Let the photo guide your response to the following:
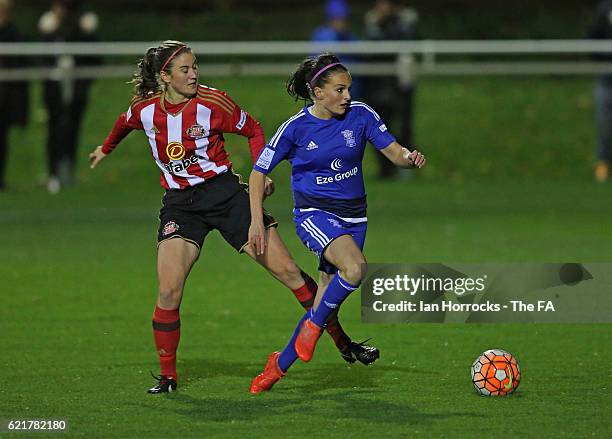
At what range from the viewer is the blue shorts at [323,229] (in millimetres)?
8195

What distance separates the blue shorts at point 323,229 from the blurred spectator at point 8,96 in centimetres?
1184

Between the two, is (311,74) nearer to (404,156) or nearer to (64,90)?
(404,156)

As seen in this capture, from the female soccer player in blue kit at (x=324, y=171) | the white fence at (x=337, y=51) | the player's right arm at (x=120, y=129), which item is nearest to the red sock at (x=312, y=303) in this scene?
the female soccer player in blue kit at (x=324, y=171)

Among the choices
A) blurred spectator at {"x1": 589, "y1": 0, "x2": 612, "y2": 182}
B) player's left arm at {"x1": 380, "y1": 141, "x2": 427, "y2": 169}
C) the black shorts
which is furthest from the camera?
blurred spectator at {"x1": 589, "y1": 0, "x2": 612, "y2": 182}

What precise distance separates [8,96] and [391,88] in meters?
5.18

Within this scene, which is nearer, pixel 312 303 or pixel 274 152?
pixel 274 152

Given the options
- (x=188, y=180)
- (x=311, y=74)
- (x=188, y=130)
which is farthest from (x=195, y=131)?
(x=311, y=74)

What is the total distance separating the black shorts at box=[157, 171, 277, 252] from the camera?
27.7 feet

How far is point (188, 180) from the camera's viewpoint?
849cm

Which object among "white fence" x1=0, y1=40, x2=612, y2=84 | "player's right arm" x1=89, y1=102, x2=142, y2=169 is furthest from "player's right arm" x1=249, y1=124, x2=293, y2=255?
"white fence" x1=0, y1=40, x2=612, y2=84

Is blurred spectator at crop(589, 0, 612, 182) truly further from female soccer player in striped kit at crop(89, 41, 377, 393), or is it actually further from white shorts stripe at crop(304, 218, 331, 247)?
white shorts stripe at crop(304, 218, 331, 247)

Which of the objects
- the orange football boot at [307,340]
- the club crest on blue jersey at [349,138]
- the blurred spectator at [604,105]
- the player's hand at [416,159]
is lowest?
the orange football boot at [307,340]

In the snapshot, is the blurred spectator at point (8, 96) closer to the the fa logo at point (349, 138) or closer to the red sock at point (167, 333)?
the red sock at point (167, 333)

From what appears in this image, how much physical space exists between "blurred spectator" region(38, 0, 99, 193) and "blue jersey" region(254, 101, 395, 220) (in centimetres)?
1149
